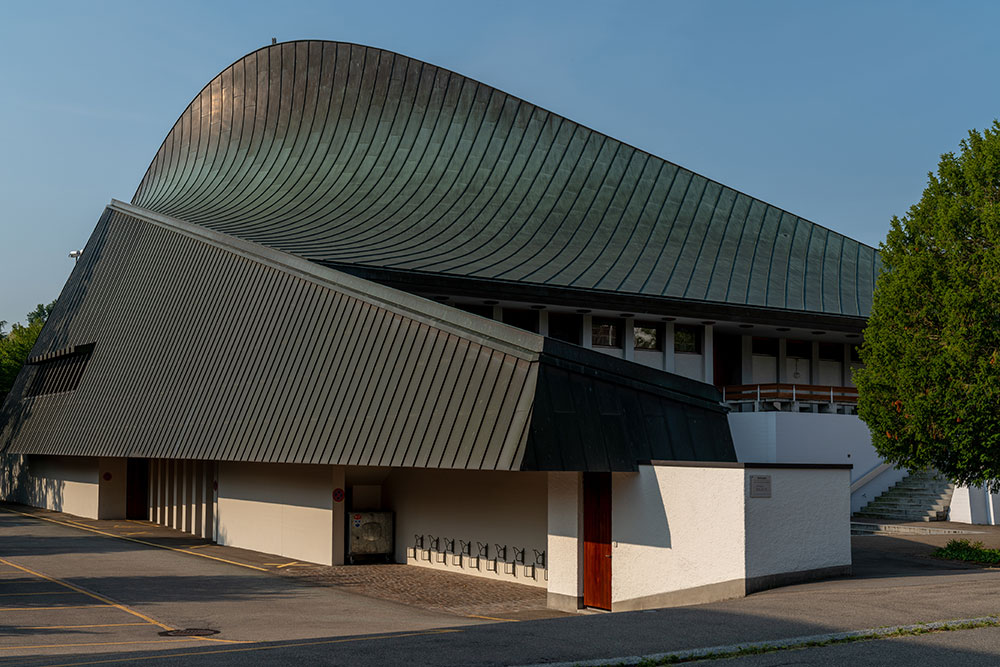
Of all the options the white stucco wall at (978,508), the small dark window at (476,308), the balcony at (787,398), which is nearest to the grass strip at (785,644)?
the white stucco wall at (978,508)

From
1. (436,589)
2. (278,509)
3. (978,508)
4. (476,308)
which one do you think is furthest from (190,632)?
(978,508)

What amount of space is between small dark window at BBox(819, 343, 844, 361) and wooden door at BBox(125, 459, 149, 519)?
24871mm

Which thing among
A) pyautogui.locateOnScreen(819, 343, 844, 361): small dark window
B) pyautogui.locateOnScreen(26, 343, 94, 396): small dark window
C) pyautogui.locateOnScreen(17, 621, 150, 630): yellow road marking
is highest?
pyautogui.locateOnScreen(819, 343, 844, 361): small dark window

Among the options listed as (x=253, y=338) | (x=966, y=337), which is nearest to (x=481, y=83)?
(x=253, y=338)

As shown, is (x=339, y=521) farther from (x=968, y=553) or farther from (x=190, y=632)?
(x=968, y=553)

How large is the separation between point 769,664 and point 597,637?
2035mm

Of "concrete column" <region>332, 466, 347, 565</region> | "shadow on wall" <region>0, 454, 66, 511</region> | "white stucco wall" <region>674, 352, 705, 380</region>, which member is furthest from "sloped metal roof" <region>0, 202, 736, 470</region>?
"white stucco wall" <region>674, 352, 705, 380</region>

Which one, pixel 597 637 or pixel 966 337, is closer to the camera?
pixel 597 637

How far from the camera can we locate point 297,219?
3269 centimetres

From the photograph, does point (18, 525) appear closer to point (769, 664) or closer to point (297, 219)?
point (297, 219)

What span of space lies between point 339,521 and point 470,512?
10.5 ft

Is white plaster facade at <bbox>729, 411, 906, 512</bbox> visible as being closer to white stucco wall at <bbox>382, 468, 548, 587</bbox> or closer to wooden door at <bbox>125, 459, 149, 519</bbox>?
white stucco wall at <bbox>382, 468, 548, 587</bbox>

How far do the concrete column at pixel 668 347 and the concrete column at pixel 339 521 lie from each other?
12269 millimetres

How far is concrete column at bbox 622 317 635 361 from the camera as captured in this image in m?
30.1
